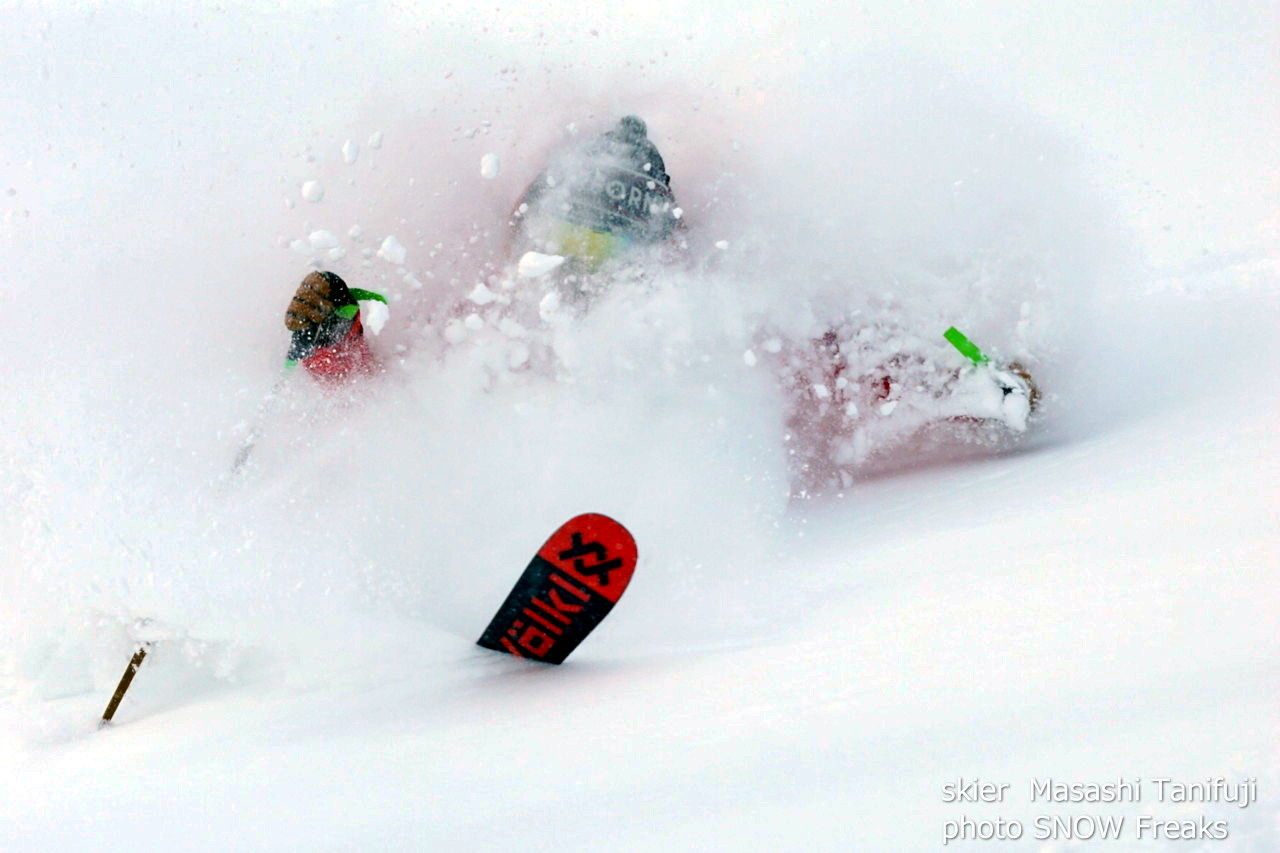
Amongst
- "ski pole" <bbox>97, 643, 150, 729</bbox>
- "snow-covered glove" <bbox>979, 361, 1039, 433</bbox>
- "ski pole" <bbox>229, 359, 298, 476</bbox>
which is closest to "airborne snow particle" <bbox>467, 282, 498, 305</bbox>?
"ski pole" <bbox>229, 359, 298, 476</bbox>

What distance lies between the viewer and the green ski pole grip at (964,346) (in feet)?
7.96

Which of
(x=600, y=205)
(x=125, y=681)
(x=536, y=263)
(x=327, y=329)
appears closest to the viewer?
(x=125, y=681)

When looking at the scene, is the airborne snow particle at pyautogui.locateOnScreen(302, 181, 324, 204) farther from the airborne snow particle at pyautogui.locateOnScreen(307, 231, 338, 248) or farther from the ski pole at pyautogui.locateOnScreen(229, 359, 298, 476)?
the ski pole at pyautogui.locateOnScreen(229, 359, 298, 476)

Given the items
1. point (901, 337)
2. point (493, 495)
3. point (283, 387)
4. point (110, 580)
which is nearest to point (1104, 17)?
point (901, 337)

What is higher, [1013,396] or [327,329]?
[1013,396]

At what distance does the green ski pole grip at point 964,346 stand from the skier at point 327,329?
5.77 feet

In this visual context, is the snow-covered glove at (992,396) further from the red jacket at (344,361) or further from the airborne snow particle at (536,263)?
the red jacket at (344,361)

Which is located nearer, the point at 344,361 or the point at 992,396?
the point at 344,361

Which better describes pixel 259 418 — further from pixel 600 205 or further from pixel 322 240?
pixel 600 205

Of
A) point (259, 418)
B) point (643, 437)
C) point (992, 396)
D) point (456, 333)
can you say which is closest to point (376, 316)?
point (456, 333)

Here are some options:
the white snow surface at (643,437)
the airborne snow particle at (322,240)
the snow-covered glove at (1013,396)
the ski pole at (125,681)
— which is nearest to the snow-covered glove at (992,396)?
the snow-covered glove at (1013,396)

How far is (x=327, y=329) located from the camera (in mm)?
2158

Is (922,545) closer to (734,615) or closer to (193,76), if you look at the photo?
(734,615)

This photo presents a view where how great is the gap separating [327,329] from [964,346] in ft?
6.36
